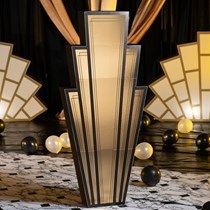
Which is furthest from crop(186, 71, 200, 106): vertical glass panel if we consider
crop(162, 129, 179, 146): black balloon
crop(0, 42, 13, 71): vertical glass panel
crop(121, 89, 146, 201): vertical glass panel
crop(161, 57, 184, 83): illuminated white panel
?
crop(121, 89, 146, 201): vertical glass panel

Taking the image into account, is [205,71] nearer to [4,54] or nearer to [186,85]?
[186,85]

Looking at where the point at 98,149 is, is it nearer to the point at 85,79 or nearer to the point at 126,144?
the point at 126,144

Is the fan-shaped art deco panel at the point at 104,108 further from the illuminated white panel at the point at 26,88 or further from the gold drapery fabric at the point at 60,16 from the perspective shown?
the illuminated white panel at the point at 26,88

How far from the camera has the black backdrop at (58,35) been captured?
22.6ft

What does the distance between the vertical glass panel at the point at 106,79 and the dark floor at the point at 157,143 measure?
1.24 meters

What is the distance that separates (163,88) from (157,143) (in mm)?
1273

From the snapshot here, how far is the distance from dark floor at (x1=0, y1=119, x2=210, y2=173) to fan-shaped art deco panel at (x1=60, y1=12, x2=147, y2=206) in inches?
47.6

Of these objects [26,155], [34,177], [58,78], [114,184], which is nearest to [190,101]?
[58,78]

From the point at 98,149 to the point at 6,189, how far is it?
0.99 meters

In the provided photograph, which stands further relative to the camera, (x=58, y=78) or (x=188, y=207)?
(x=58, y=78)

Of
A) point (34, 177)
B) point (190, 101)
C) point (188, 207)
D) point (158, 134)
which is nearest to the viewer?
point (188, 207)

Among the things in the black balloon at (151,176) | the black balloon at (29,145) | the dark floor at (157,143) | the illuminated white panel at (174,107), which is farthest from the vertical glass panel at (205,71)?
the black balloon at (151,176)

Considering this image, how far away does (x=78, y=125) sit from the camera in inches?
135

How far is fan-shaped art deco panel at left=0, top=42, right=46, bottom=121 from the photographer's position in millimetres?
6859
